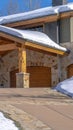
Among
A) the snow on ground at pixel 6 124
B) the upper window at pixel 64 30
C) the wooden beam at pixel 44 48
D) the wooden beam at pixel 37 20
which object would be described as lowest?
the snow on ground at pixel 6 124

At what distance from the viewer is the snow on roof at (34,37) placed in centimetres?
2042

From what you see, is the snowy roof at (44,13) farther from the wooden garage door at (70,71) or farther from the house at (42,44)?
the wooden garage door at (70,71)

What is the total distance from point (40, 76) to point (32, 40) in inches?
148

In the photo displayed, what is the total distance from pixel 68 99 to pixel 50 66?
360 inches

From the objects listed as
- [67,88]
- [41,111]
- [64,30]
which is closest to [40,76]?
[64,30]

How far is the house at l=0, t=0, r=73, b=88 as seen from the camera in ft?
67.7

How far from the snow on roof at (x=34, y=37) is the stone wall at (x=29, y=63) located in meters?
1.11

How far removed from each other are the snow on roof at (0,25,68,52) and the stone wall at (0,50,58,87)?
3.66 ft

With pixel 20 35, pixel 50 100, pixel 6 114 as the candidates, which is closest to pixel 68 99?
pixel 50 100

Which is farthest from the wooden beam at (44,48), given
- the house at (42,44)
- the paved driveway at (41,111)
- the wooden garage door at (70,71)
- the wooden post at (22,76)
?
the paved driveway at (41,111)

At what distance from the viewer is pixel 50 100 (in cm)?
1344

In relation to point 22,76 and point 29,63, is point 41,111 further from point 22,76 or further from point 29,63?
point 29,63

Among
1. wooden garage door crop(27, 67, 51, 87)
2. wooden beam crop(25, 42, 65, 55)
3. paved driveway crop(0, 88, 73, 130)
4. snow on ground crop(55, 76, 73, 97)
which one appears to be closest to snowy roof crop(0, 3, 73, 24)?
wooden beam crop(25, 42, 65, 55)

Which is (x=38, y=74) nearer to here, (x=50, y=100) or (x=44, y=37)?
(x=44, y=37)
